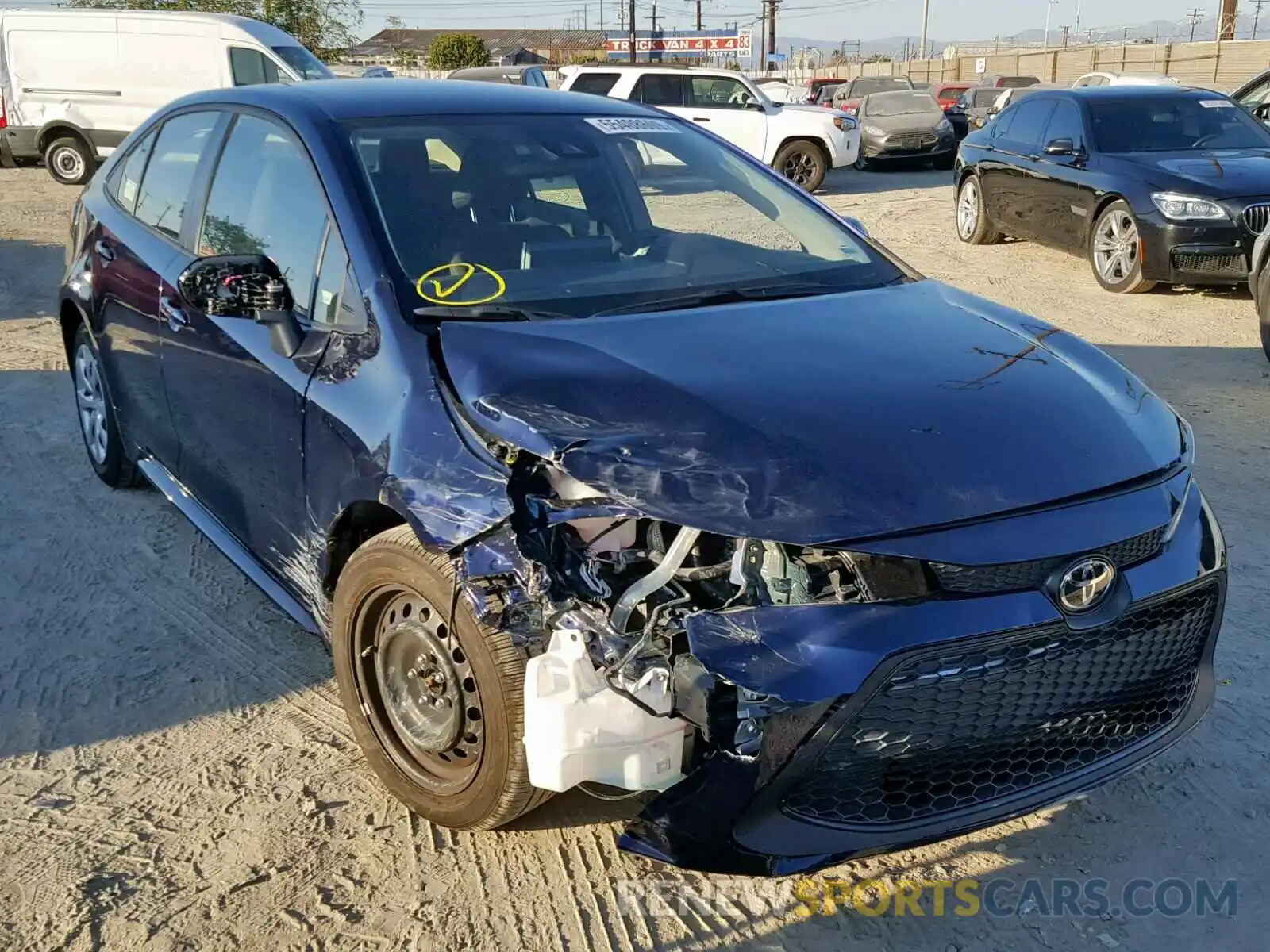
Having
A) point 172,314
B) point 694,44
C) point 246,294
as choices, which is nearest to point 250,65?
point 172,314

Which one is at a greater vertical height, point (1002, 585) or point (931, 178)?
point (1002, 585)

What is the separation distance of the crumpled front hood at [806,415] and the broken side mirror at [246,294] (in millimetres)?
571

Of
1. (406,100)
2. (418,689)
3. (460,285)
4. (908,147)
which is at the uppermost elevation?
(406,100)

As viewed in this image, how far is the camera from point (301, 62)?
1642cm

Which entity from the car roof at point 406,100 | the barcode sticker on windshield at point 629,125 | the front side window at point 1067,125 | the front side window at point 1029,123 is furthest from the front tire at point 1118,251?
the car roof at point 406,100

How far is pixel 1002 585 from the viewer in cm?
222

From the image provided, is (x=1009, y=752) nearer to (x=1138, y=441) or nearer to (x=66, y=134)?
(x=1138, y=441)

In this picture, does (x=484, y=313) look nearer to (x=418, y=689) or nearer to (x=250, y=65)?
(x=418, y=689)

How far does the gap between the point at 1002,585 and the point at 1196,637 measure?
2.33ft

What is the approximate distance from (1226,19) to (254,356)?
1729 inches

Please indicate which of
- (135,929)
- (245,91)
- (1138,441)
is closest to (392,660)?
(135,929)

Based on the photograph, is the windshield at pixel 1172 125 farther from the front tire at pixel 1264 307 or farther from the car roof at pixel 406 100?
the car roof at pixel 406 100

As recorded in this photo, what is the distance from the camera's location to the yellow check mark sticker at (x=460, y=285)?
2.87 meters

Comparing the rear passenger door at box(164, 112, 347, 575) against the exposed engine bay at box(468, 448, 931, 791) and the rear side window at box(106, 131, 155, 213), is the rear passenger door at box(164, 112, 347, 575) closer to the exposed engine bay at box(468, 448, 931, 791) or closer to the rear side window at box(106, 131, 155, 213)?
the rear side window at box(106, 131, 155, 213)
